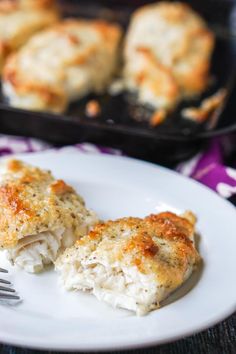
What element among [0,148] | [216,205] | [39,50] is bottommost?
[0,148]

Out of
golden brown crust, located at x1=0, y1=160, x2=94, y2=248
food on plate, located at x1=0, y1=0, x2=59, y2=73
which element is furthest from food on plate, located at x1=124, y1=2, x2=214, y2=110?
golden brown crust, located at x1=0, y1=160, x2=94, y2=248

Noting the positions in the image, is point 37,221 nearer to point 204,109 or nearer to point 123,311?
point 123,311

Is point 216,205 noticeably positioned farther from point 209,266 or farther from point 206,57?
point 206,57

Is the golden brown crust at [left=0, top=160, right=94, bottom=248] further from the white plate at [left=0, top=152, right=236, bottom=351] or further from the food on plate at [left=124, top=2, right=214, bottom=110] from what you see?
the food on plate at [left=124, top=2, right=214, bottom=110]

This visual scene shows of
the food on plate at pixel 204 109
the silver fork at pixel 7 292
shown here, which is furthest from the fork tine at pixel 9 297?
the food on plate at pixel 204 109

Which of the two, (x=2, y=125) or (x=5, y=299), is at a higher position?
(x=5, y=299)

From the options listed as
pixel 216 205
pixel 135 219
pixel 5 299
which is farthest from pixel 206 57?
pixel 5 299
